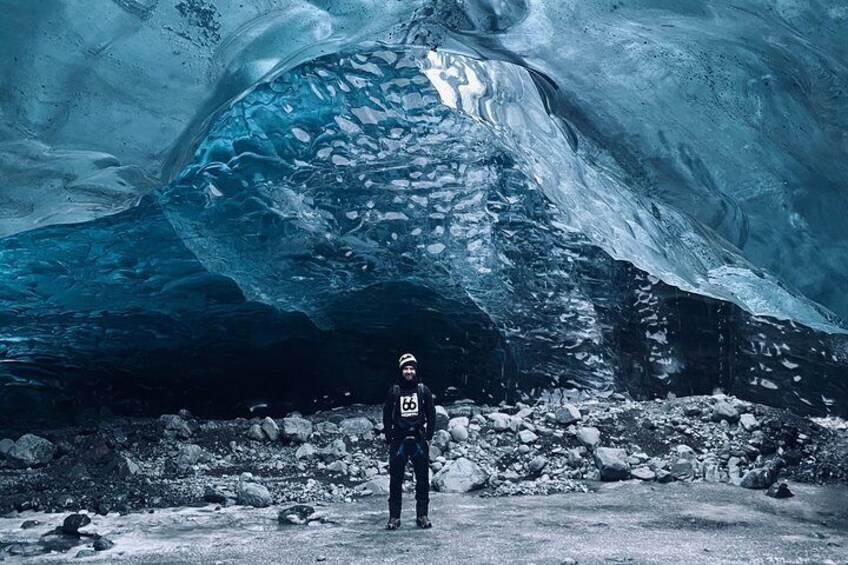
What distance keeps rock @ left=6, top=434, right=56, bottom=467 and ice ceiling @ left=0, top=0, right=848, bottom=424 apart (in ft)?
3.97

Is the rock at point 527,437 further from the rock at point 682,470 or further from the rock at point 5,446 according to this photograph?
the rock at point 5,446

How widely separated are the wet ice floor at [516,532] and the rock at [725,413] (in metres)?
1.65

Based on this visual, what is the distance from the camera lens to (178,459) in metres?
8.38

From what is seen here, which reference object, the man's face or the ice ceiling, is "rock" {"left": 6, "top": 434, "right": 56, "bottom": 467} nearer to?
the ice ceiling

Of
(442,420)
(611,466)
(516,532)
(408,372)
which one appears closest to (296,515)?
(408,372)

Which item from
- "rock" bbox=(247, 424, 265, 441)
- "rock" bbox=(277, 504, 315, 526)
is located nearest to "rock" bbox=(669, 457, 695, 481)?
"rock" bbox=(277, 504, 315, 526)

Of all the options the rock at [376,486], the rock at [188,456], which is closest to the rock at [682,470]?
the rock at [376,486]

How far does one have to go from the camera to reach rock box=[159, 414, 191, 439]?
29.4ft

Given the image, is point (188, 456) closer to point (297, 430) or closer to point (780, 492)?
point (297, 430)

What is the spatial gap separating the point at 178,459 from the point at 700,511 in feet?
15.0

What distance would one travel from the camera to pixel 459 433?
8727mm

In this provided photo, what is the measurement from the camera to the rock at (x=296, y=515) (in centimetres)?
658

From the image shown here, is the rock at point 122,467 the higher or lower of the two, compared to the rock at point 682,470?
higher

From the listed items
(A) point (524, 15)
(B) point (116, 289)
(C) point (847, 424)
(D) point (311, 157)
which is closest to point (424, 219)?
(D) point (311, 157)
